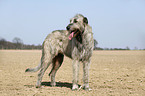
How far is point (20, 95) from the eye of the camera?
24.3ft

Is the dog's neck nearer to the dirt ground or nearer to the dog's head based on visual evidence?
the dog's head

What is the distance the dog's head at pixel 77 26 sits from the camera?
7504mm

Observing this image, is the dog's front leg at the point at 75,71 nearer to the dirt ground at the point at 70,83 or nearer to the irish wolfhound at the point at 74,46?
the irish wolfhound at the point at 74,46

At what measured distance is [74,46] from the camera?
827 centimetres

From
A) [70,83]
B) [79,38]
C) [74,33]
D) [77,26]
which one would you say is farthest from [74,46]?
[70,83]

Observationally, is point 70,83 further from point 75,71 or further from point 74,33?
point 74,33

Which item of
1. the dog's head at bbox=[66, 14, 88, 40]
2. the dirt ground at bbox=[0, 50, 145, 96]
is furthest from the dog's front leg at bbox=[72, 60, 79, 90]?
the dog's head at bbox=[66, 14, 88, 40]

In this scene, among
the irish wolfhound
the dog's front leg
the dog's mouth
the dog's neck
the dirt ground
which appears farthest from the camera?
the dog's front leg

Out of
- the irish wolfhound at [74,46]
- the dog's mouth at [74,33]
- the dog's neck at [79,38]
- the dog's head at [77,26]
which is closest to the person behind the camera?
the dog's head at [77,26]

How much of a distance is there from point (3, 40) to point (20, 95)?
10677 cm

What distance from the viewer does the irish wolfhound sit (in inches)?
307

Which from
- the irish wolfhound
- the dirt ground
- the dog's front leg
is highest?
the irish wolfhound

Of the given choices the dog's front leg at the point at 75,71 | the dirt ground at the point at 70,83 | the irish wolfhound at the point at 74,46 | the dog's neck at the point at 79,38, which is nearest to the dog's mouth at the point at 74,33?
the irish wolfhound at the point at 74,46

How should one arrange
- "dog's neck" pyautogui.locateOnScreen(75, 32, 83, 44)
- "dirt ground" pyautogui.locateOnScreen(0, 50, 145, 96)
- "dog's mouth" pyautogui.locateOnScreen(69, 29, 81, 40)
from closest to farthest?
"dog's mouth" pyautogui.locateOnScreen(69, 29, 81, 40)
"dirt ground" pyautogui.locateOnScreen(0, 50, 145, 96)
"dog's neck" pyautogui.locateOnScreen(75, 32, 83, 44)
